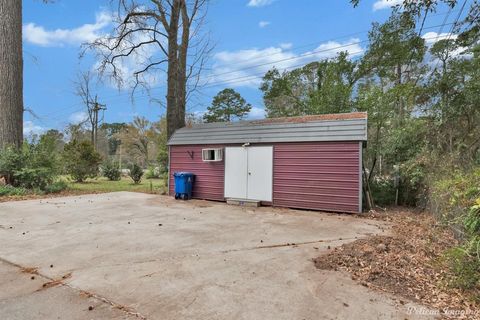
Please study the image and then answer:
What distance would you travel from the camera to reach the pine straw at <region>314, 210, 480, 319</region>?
2.93 meters

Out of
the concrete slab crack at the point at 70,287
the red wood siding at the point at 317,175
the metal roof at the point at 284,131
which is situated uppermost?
the metal roof at the point at 284,131

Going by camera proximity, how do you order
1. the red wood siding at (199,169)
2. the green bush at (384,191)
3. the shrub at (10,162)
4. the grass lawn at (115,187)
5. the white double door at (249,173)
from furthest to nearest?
the grass lawn at (115,187), the shrub at (10,162), the red wood siding at (199,169), the green bush at (384,191), the white double door at (249,173)

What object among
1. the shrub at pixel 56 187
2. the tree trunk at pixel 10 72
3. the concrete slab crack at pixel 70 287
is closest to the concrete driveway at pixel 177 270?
the concrete slab crack at pixel 70 287

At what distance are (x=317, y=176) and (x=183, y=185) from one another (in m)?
4.40

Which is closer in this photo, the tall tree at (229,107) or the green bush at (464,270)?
the green bush at (464,270)

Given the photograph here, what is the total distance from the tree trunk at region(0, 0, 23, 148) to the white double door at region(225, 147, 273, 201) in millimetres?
8480

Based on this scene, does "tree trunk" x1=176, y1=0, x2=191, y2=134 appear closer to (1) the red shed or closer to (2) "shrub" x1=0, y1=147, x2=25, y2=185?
(1) the red shed

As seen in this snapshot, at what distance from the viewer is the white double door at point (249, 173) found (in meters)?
9.09

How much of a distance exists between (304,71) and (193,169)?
1574 cm

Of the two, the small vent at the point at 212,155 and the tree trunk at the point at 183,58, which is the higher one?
the tree trunk at the point at 183,58

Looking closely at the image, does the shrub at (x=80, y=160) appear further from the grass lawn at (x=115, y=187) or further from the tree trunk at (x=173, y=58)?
the tree trunk at (x=173, y=58)

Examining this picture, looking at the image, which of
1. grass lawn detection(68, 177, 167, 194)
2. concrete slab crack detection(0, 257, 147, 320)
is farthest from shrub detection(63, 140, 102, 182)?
concrete slab crack detection(0, 257, 147, 320)

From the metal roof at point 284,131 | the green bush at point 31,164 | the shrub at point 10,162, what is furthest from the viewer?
the green bush at point 31,164

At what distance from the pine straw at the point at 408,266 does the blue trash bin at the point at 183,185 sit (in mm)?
6413
